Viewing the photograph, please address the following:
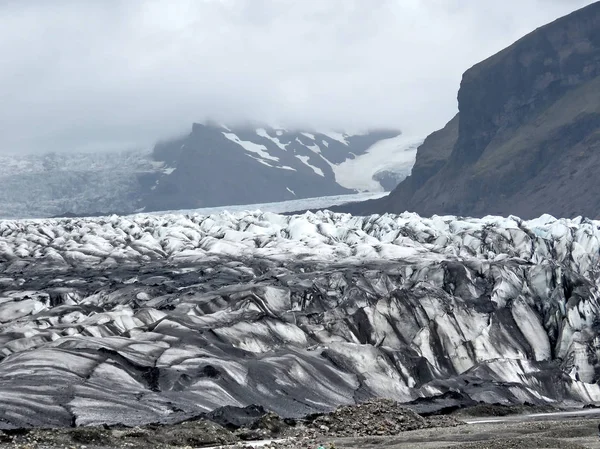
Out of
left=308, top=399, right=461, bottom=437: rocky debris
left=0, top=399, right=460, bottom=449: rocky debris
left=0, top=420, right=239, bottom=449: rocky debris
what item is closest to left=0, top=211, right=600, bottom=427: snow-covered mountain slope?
left=0, top=399, right=460, bottom=449: rocky debris

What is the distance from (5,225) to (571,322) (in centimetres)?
10536

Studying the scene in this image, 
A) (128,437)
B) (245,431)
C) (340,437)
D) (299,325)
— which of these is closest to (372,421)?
(340,437)

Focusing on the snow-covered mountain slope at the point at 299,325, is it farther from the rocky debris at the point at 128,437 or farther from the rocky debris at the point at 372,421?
the rocky debris at the point at 372,421

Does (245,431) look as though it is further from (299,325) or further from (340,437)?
(299,325)

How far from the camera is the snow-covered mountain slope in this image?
5659 cm

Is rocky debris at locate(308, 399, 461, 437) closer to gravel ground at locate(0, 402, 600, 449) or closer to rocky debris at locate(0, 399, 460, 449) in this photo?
rocky debris at locate(0, 399, 460, 449)

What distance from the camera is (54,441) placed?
3934 centimetres

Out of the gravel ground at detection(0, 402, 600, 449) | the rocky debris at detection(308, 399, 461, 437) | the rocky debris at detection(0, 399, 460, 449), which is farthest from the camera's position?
the rocky debris at detection(308, 399, 461, 437)

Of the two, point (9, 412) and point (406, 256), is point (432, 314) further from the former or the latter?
point (9, 412)

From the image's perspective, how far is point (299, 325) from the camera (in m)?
77.1

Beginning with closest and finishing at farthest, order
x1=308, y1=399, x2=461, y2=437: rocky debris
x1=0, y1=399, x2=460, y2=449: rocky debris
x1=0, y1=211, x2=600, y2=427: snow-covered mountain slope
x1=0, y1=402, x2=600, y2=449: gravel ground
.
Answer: x1=0, y1=402, x2=600, y2=449: gravel ground
x1=0, y1=399, x2=460, y2=449: rocky debris
x1=308, y1=399, x2=461, y2=437: rocky debris
x1=0, y1=211, x2=600, y2=427: snow-covered mountain slope

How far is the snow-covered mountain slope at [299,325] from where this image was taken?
56594mm

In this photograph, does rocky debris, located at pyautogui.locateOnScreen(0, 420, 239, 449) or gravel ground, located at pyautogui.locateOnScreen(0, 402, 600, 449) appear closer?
gravel ground, located at pyautogui.locateOnScreen(0, 402, 600, 449)

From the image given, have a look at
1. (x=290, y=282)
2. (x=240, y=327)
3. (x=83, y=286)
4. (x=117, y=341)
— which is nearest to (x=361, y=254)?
(x=290, y=282)
